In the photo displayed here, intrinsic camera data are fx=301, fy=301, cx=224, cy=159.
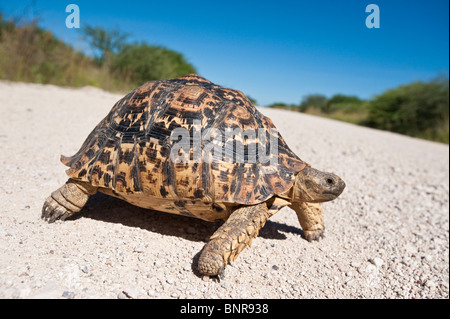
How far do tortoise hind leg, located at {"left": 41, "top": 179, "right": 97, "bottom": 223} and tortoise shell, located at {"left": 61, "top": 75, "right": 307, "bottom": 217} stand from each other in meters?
0.15

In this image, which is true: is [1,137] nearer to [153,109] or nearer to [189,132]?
[153,109]

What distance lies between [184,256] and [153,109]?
4.43 ft

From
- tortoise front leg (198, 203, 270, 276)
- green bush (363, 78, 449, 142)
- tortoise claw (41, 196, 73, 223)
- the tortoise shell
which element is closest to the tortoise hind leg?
tortoise claw (41, 196, 73, 223)

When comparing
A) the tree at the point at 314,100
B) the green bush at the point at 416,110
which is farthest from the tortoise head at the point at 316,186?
the tree at the point at 314,100

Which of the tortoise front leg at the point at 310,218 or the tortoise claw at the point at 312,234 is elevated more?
the tortoise front leg at the point at 310,218

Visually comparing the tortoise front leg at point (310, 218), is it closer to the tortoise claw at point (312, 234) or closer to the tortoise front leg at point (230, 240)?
the tortoise claw at point (312, 234)

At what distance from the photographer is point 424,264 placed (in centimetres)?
355

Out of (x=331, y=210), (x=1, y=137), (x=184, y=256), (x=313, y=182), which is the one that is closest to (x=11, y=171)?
(x=1, y=137)

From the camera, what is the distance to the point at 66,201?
291cm

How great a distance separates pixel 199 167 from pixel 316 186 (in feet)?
3.47

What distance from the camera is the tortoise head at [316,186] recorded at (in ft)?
8.80

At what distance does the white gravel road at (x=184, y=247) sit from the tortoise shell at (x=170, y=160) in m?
0.48

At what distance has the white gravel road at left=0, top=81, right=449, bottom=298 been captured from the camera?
225 centimetres
